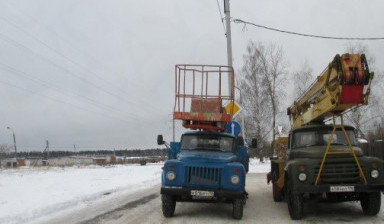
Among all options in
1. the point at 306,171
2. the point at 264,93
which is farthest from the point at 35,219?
the point at 264,93

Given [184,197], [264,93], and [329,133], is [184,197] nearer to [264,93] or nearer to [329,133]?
[329,133]

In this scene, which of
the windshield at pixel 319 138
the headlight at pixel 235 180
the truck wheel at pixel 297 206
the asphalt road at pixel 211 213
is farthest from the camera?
the windshield at pixel 319 138

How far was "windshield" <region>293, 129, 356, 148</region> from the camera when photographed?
10203 mm

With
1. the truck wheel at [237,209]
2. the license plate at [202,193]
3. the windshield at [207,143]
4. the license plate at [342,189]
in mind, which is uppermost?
the windshield at [207,143]

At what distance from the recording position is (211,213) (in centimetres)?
1024

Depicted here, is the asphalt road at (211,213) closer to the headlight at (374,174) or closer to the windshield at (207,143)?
the headlight at (374,174)

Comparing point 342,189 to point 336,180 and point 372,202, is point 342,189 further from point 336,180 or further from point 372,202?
point 372,202

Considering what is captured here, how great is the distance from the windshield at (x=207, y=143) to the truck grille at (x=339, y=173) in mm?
2857

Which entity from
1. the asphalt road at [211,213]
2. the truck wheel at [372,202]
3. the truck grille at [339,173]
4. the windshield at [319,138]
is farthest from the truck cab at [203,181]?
the truck wheel at [372,202]

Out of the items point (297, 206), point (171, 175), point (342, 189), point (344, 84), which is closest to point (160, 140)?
point (171, 175)

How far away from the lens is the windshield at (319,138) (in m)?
10.2

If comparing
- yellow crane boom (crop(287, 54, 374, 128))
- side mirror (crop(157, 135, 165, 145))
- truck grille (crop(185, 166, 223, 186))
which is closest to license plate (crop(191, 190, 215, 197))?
truck grille (crop(185, 166, 223, 186))

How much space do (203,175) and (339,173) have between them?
2851 mm

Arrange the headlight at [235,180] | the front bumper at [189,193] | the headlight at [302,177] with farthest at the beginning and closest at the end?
the headlight at [235,180], the front bumper at [189,193], the headlight at [302,177]
